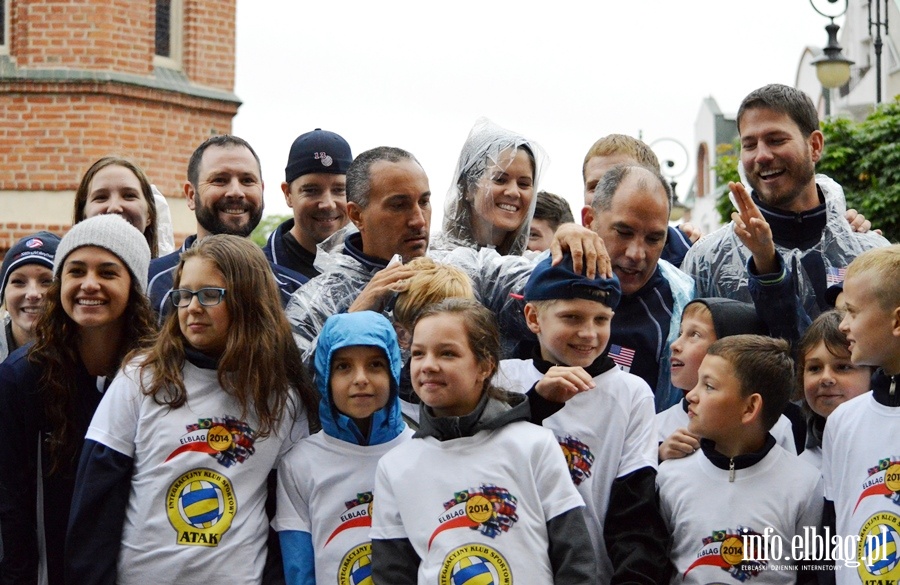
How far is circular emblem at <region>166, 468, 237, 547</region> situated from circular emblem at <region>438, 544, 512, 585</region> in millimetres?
810

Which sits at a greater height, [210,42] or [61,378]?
[210,42]

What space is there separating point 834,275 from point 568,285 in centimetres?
149

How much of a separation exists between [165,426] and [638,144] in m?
2.89

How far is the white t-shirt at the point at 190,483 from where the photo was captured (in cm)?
414

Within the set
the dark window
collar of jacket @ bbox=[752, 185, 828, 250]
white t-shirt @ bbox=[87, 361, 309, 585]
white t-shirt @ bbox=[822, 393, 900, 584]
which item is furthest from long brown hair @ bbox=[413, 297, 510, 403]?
the dark window

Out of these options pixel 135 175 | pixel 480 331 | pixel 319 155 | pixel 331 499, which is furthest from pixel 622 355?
pixel 135 175

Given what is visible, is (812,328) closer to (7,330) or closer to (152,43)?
(7,330)

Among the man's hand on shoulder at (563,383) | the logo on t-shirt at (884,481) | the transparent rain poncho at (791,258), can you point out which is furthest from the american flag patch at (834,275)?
the man's hand on shoulder at (563,383)

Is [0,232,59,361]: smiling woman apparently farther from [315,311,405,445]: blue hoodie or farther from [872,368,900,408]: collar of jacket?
[872,368,900,408]: collar of jacket

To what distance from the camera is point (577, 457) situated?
13.9 ft

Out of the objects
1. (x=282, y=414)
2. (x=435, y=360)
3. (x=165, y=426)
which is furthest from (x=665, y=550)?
(x=165, y=426)

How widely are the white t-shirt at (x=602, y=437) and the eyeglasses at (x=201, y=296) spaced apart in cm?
104

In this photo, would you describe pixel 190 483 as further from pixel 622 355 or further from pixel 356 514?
pixel 622 355

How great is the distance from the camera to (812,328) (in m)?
4.69
